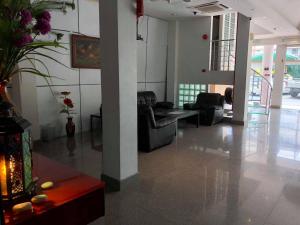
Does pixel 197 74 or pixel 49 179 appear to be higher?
pixel 197 74

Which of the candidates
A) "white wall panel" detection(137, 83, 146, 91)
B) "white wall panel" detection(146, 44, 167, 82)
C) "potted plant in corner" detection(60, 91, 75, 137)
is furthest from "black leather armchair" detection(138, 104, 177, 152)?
"white wall panel" detection(146, 44, 167, 82)

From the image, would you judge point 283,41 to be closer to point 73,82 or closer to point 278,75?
point 278,75

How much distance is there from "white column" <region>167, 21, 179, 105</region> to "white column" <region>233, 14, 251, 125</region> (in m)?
2.07

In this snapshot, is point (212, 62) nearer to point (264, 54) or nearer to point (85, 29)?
point (85, 29)

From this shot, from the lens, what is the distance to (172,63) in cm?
845

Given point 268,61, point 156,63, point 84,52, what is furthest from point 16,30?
point 268,61

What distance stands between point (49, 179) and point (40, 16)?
909 millimetres

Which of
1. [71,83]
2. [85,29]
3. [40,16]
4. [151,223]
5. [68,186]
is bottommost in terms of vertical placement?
[151,223]

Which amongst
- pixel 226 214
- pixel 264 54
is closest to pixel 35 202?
pixel 226 214

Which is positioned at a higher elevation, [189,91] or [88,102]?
[189,91]

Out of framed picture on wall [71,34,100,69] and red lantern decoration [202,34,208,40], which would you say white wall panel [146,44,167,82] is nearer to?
red lantern decoration [202,34,208,40]

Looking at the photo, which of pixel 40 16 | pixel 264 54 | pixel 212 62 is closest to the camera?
pixel 40 16

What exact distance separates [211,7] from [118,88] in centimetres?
460

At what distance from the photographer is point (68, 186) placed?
1.38 metres
